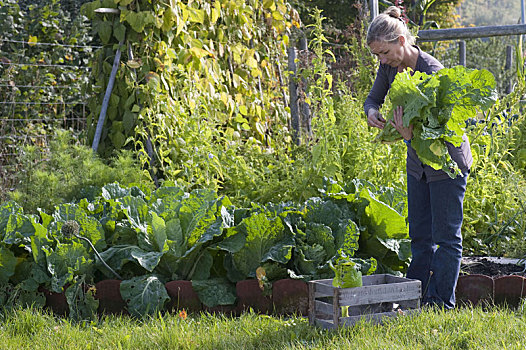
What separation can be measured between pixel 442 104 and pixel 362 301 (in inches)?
39.1

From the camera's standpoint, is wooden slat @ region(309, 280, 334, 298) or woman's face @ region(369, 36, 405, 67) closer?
wooden slat @ region(309, 280, 334, 298)

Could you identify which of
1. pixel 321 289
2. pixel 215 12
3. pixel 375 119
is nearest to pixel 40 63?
pixel 215 12

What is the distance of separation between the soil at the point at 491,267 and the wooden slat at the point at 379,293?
66 centimetres

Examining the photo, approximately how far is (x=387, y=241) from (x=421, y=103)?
1.02 m

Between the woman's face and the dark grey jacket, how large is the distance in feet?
0.40

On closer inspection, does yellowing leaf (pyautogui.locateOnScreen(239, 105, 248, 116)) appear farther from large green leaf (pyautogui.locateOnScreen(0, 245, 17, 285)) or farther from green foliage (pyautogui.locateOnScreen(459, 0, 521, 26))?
green foliage (pyautogui.locateOnScreen(459, 0, 521, 26))

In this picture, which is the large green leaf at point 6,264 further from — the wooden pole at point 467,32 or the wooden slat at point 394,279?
the wooden pole at point 467,32

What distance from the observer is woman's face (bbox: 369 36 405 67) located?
3.11 metres

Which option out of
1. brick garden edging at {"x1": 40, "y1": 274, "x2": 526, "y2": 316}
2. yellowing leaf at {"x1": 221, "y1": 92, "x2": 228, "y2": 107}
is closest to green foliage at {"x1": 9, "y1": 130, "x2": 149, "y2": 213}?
brick garden edging at {"x1": 40, "y1": 274, "x2": 526, "y2": 316}

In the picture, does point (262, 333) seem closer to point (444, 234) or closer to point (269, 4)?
point (444, 234)

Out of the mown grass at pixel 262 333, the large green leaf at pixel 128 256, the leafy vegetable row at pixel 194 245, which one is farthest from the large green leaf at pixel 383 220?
the large green leaf at pixel 128 256

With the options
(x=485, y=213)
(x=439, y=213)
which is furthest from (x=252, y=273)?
(x=485, y=213)

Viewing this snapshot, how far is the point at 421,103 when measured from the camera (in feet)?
9.07

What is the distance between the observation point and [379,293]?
296 centimetres
